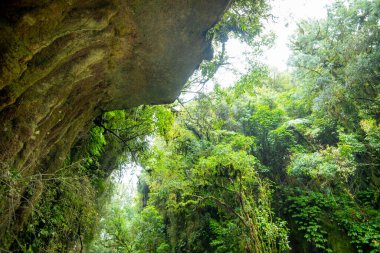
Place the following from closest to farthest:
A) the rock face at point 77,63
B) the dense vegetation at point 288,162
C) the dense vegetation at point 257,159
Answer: the rock face at point 77,63, the dense vegetation at point 257,159, the dense vegetation at point 288,162

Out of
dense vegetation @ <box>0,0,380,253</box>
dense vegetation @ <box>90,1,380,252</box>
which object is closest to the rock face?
dense vegetation @ <box>0,0,380,253</box>

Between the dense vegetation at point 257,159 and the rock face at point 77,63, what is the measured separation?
140cm

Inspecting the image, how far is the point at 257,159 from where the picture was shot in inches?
413

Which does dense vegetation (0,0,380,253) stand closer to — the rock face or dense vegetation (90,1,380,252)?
dense vegetation (90,1,380,252)

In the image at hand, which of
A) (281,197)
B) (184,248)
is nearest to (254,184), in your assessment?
(281,197)

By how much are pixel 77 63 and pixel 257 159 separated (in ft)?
29.1

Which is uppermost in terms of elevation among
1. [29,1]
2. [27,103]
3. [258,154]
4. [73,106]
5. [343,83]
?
[343,83]

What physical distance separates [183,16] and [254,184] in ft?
23.9

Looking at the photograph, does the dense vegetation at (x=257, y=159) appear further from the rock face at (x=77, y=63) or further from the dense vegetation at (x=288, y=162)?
the rock face at (x=77, y=63)

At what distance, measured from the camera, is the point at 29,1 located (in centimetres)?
224

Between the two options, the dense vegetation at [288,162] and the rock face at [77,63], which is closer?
the rock face at [77,63]

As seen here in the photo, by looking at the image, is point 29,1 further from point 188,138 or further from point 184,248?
point 184,248

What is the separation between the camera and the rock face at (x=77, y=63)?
2334mm

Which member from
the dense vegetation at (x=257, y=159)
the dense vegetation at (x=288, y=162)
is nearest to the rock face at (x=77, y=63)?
the dense vegetation at (x=257, y=159)
